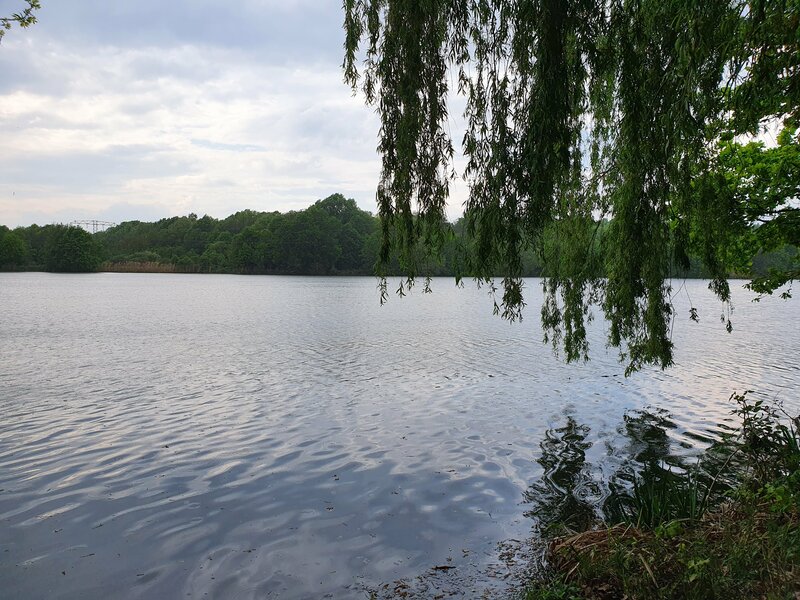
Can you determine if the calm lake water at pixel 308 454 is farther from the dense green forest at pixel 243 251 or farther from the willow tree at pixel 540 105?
the dense green forest at pixel 243 251

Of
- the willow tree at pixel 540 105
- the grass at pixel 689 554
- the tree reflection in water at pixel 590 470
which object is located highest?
the willow tree at pixel 540 105

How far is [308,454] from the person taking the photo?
889 centimetres

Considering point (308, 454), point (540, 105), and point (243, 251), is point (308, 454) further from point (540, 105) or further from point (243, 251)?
point (243, 251)

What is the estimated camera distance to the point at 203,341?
21656 mm

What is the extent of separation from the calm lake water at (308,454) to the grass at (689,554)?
84cm

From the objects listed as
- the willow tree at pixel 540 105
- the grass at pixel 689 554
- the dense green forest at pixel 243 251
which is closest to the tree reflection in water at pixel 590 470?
the grass at pixel 689 554

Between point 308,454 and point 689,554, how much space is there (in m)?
5.80

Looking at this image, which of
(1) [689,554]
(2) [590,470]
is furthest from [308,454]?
(1) [689,554]

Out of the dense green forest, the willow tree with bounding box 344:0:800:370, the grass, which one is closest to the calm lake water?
the grass

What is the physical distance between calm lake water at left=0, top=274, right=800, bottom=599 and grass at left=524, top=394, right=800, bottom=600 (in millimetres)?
843

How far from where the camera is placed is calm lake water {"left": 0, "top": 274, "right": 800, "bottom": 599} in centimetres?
554

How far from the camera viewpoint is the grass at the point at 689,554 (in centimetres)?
398

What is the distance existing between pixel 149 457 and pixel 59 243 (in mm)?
120079

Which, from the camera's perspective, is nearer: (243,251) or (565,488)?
(565,488)
